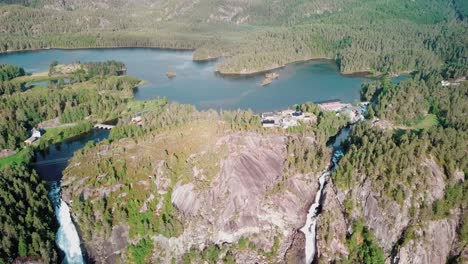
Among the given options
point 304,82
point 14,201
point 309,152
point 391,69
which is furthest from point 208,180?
point 391,69

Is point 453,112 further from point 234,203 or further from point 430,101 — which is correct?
point 234,203

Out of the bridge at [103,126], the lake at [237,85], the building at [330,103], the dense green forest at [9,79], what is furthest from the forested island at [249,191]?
the dense green forest at [9,79]

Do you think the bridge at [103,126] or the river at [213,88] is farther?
the bridge at [103,126]

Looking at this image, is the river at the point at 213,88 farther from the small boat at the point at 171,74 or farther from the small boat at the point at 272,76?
the small boat at the point at 171,74

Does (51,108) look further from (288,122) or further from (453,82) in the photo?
(453,82)

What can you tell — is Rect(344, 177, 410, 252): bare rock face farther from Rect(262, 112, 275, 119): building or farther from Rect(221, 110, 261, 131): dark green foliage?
Rect(262, 112, 275, 119): building

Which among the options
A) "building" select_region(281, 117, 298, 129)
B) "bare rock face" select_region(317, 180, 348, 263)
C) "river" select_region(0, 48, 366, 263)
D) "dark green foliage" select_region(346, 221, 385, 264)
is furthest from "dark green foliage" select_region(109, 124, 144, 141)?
"dark green foliage" select_region(346, 221, 385, 264)

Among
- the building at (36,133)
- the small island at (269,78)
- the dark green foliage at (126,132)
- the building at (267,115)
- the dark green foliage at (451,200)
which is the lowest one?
the dark green foliage at (451,200)
